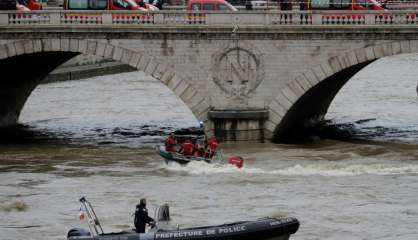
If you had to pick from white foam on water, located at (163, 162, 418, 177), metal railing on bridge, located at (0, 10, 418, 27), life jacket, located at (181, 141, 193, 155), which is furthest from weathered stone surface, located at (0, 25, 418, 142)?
white foam on water, located at (163, 162, 418, 177)

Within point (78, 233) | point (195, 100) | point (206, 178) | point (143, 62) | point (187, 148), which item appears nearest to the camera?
point (78, 233)

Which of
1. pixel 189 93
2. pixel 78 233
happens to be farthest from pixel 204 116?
pixel 78 233

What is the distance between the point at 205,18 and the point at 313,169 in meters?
8.99

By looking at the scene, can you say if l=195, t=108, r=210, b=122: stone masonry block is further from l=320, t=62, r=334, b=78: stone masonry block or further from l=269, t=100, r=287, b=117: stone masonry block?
l=320, t=62, r=334, b=78: stone masonry block

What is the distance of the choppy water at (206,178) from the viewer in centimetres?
4012

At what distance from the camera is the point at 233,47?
5316 cm

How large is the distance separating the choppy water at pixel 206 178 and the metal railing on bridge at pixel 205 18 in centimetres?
496

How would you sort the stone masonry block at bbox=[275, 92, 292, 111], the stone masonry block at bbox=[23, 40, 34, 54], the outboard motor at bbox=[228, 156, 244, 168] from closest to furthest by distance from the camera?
the outboard motor at bbox=[228, 156, 244, 168] < the stone masonry block at bbox=[275, 92, 292, 111] < the stone masonry block at bbox=[23, 40, 34, 54]

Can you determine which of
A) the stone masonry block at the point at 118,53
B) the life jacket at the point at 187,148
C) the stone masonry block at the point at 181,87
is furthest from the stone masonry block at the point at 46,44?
the life jacket at the point at 187,148

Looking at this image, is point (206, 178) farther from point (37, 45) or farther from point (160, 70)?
point (37, 45)

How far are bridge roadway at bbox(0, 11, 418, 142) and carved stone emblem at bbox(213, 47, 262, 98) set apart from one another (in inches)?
1.5

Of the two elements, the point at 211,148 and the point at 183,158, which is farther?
the point at 183,158

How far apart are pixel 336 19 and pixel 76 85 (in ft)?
116

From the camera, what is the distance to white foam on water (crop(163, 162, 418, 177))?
47.2 m
